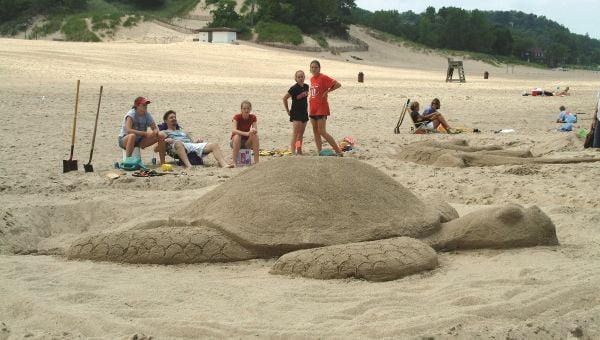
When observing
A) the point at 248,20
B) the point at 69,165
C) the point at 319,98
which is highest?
the point at 248,20

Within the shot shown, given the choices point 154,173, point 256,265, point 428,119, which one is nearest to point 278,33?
point 428,119

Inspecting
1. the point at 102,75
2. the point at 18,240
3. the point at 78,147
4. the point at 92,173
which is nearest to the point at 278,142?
the point at 78,147

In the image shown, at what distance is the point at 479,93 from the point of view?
24.0 metres

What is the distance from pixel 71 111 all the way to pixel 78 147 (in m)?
3.68

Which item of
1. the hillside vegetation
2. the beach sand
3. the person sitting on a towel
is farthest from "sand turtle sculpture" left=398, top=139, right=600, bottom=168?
the hillside vegetation

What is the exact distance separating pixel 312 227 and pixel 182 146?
4.85 metres

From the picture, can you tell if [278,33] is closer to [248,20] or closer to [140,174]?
[248,20]

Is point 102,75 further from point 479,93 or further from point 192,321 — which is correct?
point 192,321

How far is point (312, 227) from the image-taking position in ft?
16.4

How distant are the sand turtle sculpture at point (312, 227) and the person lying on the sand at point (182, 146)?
3.97 metres

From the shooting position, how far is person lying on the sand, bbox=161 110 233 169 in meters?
9.48

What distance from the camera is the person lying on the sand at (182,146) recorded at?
31.1 feet

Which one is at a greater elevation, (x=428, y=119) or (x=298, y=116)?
(x=298, y=116)

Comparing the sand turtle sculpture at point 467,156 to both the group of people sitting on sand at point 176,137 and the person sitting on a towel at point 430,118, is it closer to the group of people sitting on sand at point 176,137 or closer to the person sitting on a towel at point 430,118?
the group of people sitting on sand at point 176,137
